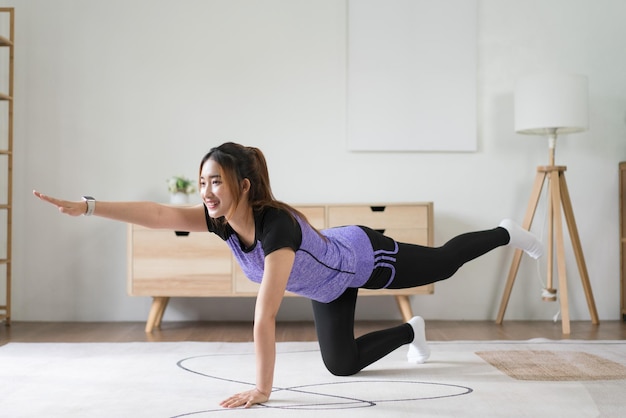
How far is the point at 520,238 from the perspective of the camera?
2.87 m

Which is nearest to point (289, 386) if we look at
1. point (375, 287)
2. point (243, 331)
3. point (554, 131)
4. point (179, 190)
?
point (375, 287)

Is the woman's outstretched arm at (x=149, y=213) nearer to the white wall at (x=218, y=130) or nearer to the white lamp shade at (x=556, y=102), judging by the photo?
the white wall at (x=218, y=130)

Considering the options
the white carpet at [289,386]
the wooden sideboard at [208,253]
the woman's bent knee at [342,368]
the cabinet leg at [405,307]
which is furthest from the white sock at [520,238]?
the cabinet leg at [405,307]

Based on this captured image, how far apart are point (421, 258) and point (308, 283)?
45 centimetres

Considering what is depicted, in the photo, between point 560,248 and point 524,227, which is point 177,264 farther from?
point 560,248

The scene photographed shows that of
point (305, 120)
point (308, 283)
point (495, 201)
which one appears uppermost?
point (305, 120)

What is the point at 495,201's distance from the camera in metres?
4.37

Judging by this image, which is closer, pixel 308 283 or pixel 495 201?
pixel 308 283

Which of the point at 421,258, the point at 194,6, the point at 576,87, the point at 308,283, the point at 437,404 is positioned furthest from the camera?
the point at 194,6

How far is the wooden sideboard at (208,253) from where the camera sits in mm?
3875

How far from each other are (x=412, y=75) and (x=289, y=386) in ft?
8.14

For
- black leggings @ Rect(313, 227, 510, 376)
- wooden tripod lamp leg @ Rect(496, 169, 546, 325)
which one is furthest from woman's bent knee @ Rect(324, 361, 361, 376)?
wooden tripod lamp leg @ Rect(496, 169, 546, 325)

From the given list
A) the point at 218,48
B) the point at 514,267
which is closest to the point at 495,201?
the point at 514,267

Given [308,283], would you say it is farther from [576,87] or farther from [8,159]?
[8,159]
